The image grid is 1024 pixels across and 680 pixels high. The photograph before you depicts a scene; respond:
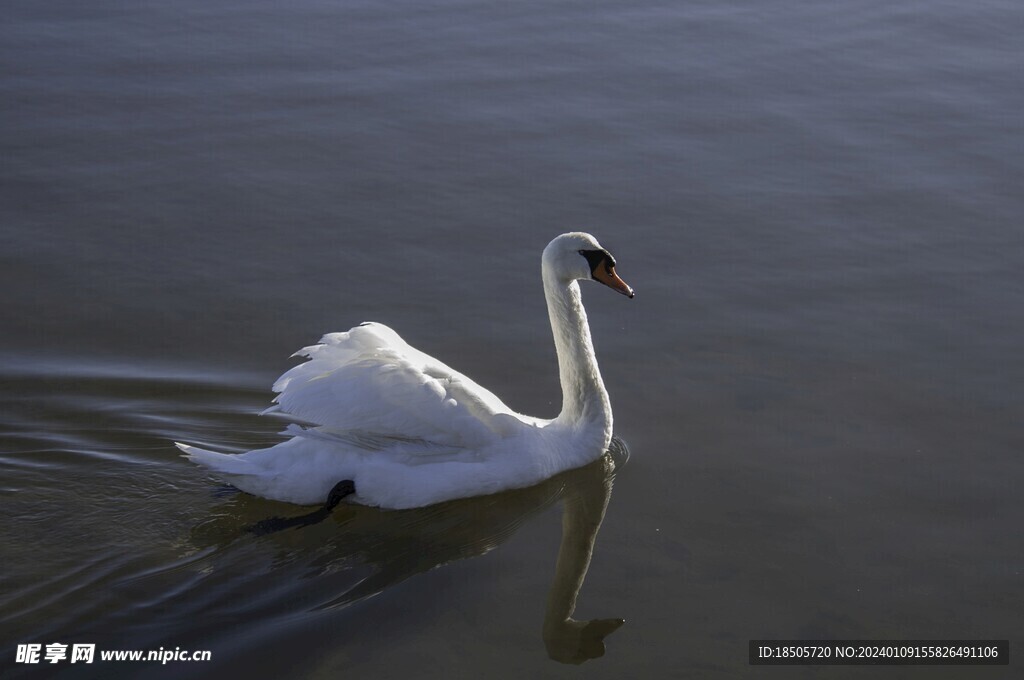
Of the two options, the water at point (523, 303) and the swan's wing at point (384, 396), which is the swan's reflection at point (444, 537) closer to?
the water at point (523, 303)

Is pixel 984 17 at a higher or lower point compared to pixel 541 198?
higher

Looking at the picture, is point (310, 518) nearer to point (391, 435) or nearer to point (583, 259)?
point (391, 435)

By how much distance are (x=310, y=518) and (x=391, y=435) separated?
66 cm

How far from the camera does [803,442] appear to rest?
830cm

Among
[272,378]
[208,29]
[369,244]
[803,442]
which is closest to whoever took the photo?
[803,442]

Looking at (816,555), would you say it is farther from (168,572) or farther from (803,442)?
(168,572)

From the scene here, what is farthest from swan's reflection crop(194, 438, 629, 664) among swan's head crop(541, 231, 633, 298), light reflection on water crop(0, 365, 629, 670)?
swan's head crop(541, 231, 633, 298)

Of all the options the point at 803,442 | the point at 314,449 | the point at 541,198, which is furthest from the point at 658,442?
the point at 541,198

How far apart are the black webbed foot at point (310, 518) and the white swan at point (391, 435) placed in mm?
22

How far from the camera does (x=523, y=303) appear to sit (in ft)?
32.9

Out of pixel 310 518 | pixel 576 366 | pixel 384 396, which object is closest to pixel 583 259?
pixel 576 366

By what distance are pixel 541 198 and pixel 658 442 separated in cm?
358

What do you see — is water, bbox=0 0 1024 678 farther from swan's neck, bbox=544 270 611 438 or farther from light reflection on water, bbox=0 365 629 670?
swan's neck, bbox=544 270 611 438

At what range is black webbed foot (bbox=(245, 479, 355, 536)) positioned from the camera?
7.42 metres
